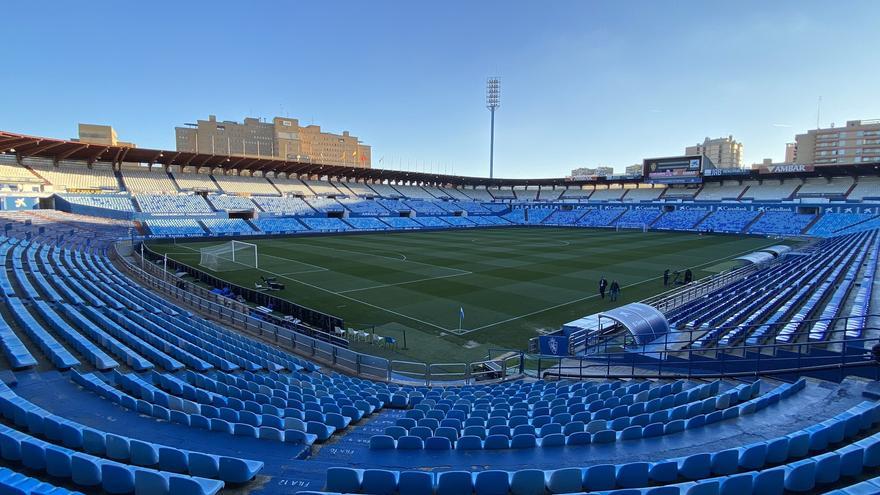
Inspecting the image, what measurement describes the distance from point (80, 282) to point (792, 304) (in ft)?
86.3

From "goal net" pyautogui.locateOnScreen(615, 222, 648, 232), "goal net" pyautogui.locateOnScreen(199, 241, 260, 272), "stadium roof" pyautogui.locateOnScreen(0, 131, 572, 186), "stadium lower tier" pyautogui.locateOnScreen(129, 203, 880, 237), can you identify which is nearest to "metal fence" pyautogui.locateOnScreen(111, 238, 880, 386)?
"goal net" pyautogui.locateOnScreen(199, 241, 260, 272)

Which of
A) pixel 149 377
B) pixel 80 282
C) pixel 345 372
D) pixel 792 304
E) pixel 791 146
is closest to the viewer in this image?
pixel 149 377

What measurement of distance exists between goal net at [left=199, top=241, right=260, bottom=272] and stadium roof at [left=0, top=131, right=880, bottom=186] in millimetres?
26927

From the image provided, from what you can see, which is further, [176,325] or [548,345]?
[548,345]

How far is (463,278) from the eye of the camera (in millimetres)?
30828

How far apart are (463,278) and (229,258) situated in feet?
66.2

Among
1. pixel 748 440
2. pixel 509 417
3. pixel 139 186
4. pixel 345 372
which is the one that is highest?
pixel 139 186

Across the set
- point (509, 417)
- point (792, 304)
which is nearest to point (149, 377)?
point (509, 417)

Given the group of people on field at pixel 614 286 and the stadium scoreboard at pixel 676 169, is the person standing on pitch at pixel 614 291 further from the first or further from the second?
the stadium scoreboard at pixel 676 169

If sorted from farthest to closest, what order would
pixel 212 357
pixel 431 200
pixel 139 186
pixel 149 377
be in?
pixel 431 200 → pixel 139 186 → pixel 212 357 → pixel 149 377

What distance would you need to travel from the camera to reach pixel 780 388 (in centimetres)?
769

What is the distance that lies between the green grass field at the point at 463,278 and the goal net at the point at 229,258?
112 cm

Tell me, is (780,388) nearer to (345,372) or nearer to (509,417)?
(509,417)

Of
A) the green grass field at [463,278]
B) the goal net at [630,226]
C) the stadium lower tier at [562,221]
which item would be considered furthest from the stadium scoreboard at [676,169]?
the green grass field at [463,278]
